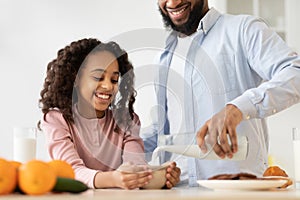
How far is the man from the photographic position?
153 centimetres

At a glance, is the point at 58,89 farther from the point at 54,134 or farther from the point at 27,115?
the point at 27,115

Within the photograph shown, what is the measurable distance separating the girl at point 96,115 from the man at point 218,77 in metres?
0.09

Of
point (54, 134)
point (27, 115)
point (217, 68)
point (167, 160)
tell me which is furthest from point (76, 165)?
point (27, 115)

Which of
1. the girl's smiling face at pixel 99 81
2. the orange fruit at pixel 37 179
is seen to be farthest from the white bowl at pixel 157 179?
the orange fruit at pixel 37 179

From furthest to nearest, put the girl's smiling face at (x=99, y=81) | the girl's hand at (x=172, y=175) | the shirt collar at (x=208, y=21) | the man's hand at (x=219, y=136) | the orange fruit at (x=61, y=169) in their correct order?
the shirt collar at (x=208, y=21), the girl's smiling face at (x=99, y=81), the girl's hand at (x=172, y=175), the man's hand at (x=219, y=136), the orange fruit at (x=61, y=169)

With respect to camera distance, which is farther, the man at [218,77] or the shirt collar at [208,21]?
the shirt collar at [208,21]

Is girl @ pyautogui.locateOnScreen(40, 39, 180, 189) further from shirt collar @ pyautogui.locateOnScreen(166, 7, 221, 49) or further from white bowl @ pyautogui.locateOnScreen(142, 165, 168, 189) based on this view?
shirt collar @ pyautogui.locateOnScreen(166, 7, 221, 49)

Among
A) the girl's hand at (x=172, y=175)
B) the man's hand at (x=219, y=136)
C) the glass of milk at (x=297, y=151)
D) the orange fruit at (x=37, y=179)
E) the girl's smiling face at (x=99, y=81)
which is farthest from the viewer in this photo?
the glass of milk at (x=297, y=151)

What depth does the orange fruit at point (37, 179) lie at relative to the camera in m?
1.00

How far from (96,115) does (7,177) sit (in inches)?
24.7

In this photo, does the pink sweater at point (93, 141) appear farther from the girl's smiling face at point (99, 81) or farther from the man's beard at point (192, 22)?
the man's beard at point (192, 22)

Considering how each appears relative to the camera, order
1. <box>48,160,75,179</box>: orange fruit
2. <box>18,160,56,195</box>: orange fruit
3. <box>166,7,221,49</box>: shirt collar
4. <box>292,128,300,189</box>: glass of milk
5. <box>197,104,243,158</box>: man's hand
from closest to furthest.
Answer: <box>18,160,56,195</box>: orange fruit
<box>48,160,75,179</box>: orange fruit
<box>197,104,243,158</box>: man's hand
<box>292,128,300,189</box>: glass of milk
<box>166,7,221,49</box>: shirt collar

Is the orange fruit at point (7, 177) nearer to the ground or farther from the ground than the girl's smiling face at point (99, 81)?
nearer to the ground

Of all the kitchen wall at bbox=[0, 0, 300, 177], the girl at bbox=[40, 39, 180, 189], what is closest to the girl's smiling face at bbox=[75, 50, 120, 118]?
the girl at bbox=[40, 39, 180, 189]
